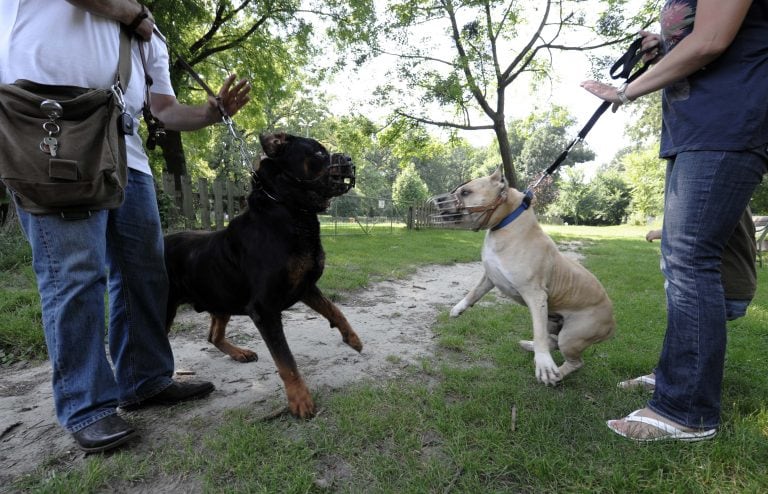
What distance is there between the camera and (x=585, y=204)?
44656mm

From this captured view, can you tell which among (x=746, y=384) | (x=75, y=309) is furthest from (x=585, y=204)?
(x=75, y=309)

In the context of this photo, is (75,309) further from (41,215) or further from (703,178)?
(703,178)

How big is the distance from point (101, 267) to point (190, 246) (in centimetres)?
89

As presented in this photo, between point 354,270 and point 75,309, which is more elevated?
point 75,309

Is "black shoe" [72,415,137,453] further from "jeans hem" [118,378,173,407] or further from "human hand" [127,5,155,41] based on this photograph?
"human hand" [127,5,155,41]

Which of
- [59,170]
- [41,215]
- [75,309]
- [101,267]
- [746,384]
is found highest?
[59,170]

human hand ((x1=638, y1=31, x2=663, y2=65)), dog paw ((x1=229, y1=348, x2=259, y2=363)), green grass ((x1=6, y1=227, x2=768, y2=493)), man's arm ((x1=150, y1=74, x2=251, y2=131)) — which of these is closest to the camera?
green grass ((x1=6, y1=227, x2=768, y2=493))

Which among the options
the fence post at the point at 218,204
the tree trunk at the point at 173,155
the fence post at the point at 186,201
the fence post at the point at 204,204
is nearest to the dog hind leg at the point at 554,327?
the fence post at the point at 186,201

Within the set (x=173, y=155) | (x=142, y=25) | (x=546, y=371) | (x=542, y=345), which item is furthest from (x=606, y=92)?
(x=173, y=155)

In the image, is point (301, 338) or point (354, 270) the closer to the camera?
point (301, 338)

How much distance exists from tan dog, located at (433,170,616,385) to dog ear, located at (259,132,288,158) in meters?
1.42

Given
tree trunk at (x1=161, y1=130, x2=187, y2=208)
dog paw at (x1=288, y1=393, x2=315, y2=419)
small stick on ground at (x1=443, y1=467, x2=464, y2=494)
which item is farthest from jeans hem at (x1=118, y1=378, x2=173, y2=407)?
tree trunk at (x1=161, y1=130, x2=187, y2=208)

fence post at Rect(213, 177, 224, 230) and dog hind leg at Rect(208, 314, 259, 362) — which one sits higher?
fence post at Rect(213, 177, 224, 230)

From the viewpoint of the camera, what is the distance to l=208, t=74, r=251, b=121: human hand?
2900 mm
